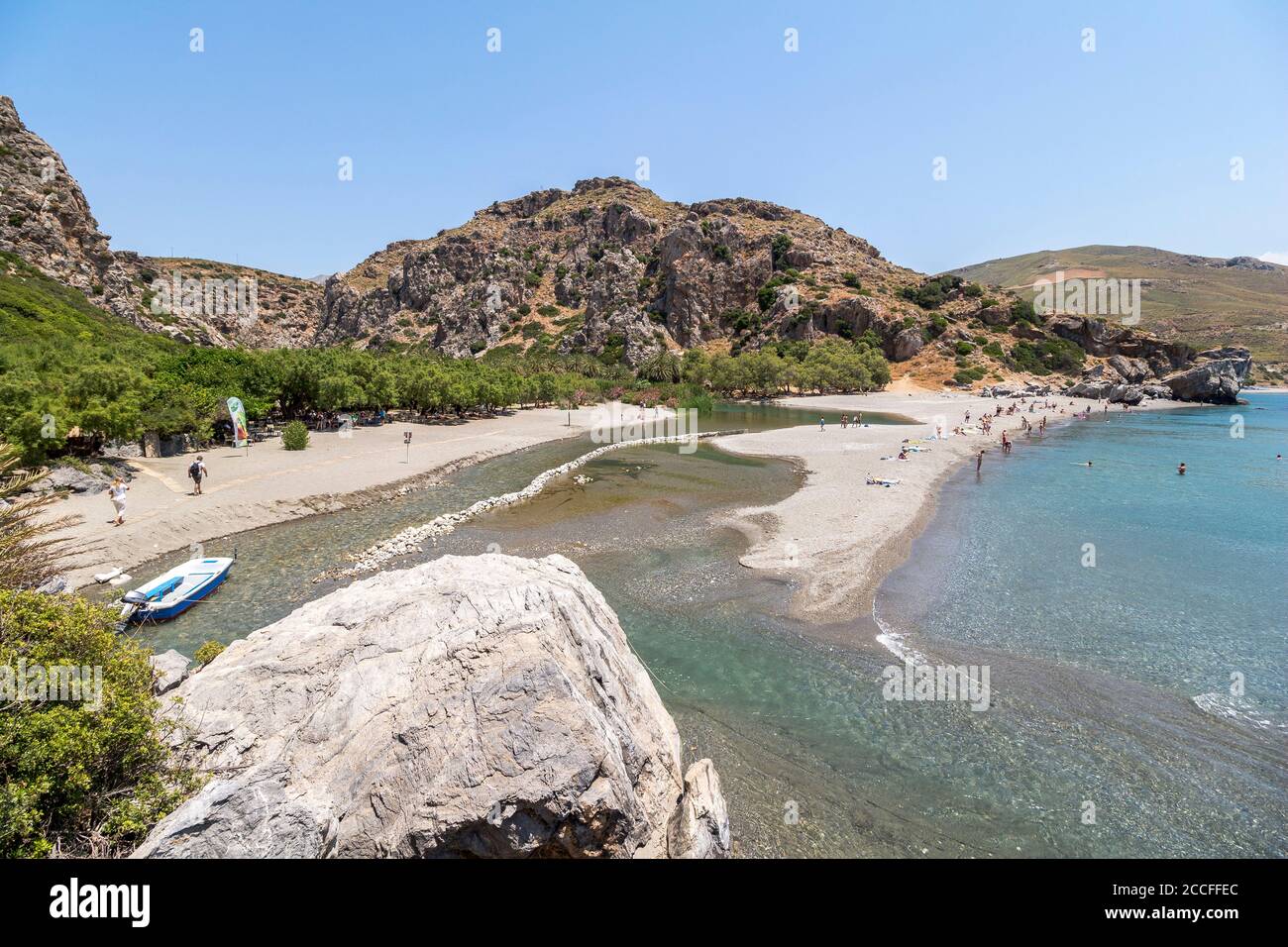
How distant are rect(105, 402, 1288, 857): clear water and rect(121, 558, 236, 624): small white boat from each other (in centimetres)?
47

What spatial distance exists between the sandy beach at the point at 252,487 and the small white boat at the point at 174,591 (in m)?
2.67

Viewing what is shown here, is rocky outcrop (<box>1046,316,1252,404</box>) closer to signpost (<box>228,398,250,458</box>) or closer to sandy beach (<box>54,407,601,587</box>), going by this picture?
sandy beach (<box>54,407,601,587</box>)

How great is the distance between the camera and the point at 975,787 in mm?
10047

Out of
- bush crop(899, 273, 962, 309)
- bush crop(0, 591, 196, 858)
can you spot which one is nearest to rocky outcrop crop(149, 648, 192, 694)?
bush crop(0, 591, 196, 858)

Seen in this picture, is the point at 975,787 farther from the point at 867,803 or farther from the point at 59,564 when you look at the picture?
the point at 59,564

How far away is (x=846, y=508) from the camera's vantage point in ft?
89.6

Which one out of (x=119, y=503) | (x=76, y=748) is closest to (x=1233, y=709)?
(x=76, y=748)

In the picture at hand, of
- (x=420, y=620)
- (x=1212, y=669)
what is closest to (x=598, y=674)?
(x=420, y=620)

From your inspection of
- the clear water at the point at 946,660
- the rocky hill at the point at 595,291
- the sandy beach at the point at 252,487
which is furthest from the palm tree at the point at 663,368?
the clear water at the point at 946,660

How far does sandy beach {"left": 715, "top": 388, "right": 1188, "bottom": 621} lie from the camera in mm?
18922

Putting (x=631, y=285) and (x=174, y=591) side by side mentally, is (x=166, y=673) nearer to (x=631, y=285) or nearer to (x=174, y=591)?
(x=174, y=591)

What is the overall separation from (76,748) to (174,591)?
14.6 metres

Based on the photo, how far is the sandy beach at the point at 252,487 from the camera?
2092 cm
